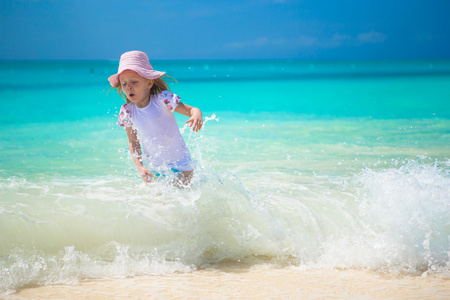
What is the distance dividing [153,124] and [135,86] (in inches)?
11.3

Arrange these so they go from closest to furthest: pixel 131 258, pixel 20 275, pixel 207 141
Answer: pixel 20 275 < pixel 131 258 < pixel 207 141

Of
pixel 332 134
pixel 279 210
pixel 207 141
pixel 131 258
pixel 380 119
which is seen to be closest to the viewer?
pixel 131 258

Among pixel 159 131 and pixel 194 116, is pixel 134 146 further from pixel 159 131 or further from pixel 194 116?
pixel 194 116

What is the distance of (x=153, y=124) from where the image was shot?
3141 mm

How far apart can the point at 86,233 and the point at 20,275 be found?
50 centimetres

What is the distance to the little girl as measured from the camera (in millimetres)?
3080

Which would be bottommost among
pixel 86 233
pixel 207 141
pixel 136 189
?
pixel 86 233

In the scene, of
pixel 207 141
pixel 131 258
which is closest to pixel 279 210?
pixel 131 258

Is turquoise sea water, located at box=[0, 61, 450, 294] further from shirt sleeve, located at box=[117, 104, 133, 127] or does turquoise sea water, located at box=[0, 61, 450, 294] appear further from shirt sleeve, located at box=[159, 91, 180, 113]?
shirt sleeve, located at box=[117, 104, 133, 127]

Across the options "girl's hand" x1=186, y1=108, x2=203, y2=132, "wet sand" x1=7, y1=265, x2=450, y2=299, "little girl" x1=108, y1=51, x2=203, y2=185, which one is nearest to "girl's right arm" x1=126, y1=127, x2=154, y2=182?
"little girl" x1=108, y1=51, x2=203, y2=185

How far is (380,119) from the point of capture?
30.5 ft

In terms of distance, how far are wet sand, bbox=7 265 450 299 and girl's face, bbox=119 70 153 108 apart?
4.03 ft

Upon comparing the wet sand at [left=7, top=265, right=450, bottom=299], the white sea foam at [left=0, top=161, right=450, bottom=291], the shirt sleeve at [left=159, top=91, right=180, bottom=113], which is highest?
the shirt sleeve at [left=159, top=91, right=180, bottom=113]

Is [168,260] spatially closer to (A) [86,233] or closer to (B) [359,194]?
(A) [86,233]
